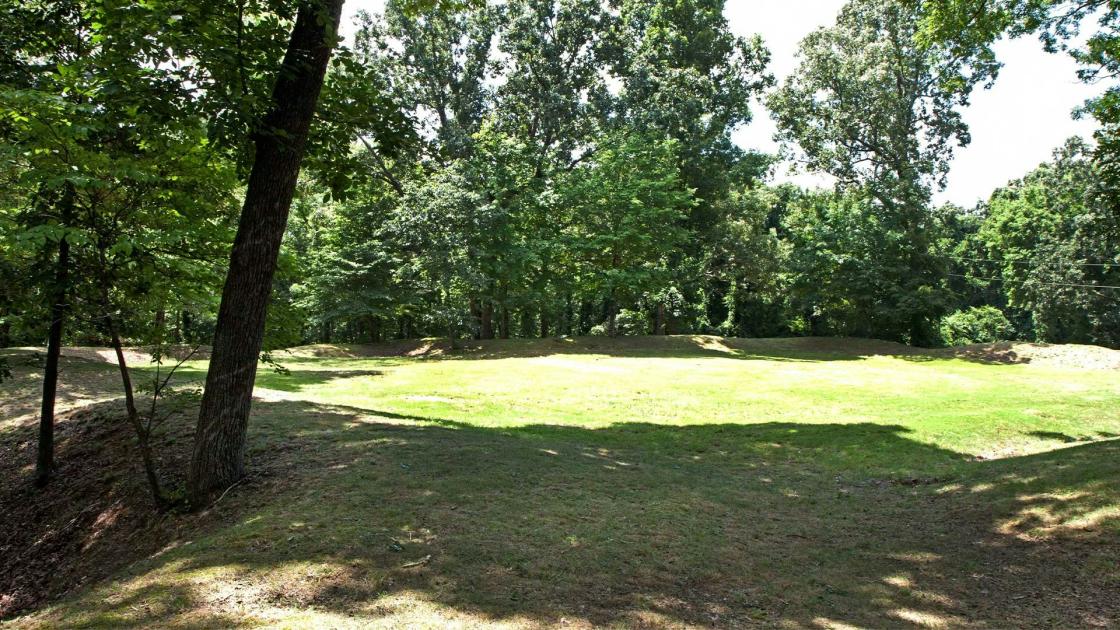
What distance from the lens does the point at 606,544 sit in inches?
216

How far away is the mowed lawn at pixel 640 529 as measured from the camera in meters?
4.31

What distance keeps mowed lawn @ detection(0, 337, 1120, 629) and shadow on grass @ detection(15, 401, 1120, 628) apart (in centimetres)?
2

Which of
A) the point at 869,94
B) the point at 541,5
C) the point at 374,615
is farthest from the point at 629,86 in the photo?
the point at 374,615

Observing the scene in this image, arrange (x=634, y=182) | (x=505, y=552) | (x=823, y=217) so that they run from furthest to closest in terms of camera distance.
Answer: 1. (x=823, y=217)
2. (x=634, y=182)
3. (x=505, y=552)

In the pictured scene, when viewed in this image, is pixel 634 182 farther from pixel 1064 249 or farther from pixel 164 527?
pixel 1064 249

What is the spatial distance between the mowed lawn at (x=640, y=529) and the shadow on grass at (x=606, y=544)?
0.02 m

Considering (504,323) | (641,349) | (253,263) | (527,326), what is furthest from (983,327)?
(253,263)

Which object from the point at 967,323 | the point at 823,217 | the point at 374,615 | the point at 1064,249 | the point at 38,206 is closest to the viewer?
the point at 374,615

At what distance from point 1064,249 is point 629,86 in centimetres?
2852

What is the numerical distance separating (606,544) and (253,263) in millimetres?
4255

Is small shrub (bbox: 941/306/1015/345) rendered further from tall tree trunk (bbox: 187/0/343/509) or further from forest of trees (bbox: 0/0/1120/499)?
tall tree trunk (bbox: 187/0/343/509)

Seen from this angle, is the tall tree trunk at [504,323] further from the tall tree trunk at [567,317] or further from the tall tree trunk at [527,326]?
the tall tree trunk at [567,317]

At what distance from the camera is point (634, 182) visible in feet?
99.1

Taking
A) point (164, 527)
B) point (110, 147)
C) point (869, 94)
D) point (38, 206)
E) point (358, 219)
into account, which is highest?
point (869, 94)
